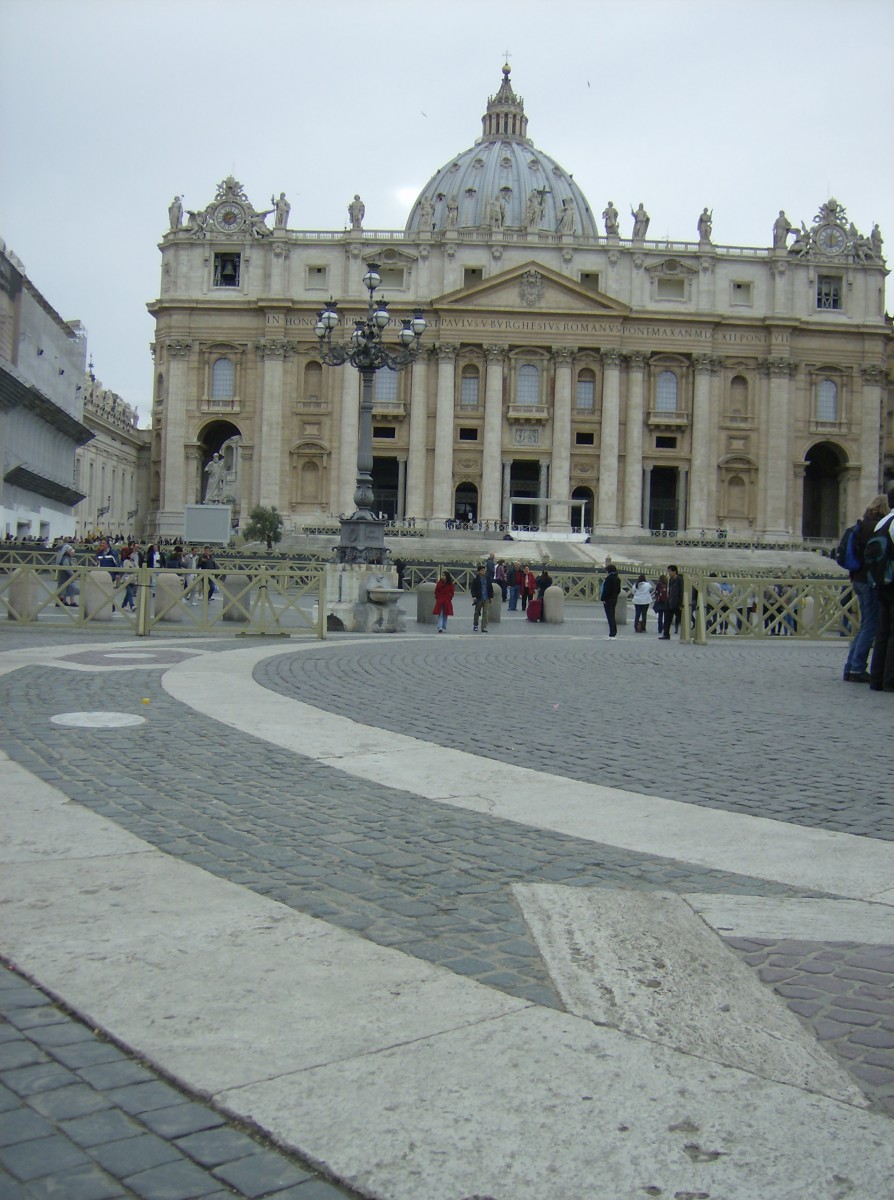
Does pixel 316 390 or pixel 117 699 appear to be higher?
pixel 316 390

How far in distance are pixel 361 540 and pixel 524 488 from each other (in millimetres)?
56444

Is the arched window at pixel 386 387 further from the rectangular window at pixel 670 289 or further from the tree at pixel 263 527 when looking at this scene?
the rectangular window at pixel 670 289

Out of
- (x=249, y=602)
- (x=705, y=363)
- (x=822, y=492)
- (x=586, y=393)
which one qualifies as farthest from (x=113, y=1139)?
(x=822, y=492)

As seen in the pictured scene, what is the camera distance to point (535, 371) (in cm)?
7600

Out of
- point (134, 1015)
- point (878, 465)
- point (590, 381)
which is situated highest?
point (590, 381)

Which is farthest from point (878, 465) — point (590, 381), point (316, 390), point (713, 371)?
point (316, 390)

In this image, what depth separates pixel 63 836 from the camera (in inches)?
212

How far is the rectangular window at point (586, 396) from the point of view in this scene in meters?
76.4

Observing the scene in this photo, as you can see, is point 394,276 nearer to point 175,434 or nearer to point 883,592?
point 175,434

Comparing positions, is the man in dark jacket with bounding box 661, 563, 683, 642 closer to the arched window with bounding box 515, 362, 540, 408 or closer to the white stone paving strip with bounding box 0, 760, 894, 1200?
the white stone paving strip with bounding box 0, 760, 894, 1200

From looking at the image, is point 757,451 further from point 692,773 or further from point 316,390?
point 692,773

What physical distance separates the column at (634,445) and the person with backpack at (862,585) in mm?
61975

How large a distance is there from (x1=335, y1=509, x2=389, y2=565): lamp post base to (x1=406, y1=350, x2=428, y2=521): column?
5141 cm

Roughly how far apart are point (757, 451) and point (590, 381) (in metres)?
12.3
